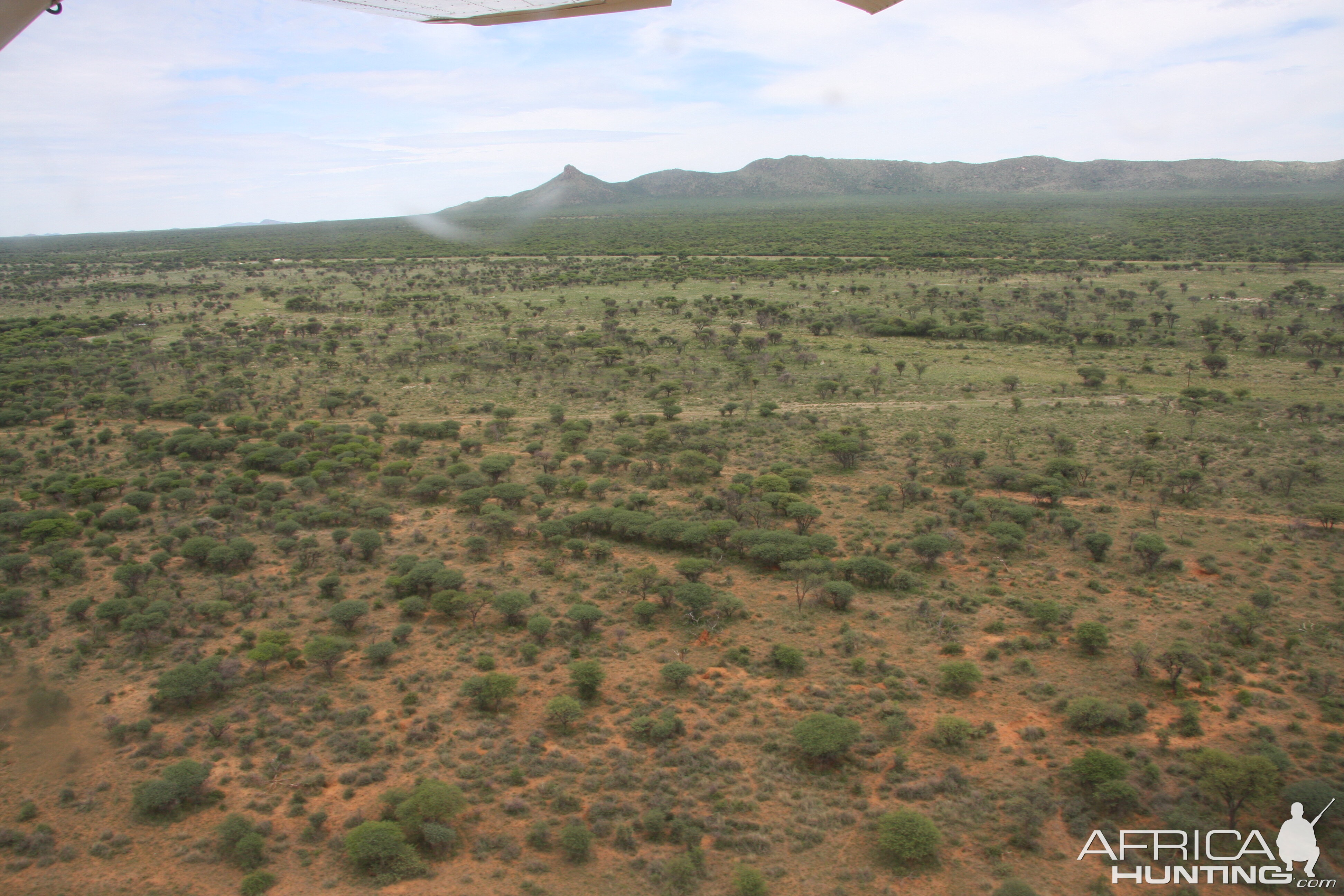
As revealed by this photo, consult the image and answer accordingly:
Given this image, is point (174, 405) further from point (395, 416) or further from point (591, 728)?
point (591, 728)

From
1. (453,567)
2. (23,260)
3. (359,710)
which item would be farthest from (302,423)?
(23,260)

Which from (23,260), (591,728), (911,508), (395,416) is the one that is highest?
(23,260)

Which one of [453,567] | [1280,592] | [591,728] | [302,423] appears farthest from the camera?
[302,423]

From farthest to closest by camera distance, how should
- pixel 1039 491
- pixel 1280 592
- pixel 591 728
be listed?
pixel 1039 491
pixel 1280 592
pixel 591 728

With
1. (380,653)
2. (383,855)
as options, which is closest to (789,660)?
(383,855)

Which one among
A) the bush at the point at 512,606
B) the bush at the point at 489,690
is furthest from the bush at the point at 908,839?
the bush at the point at 512,606

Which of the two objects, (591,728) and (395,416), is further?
(395,416)

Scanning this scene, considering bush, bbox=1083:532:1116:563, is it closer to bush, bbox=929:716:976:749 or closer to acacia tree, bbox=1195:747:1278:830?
acacia tree, bbox=1195:747:1278:830
